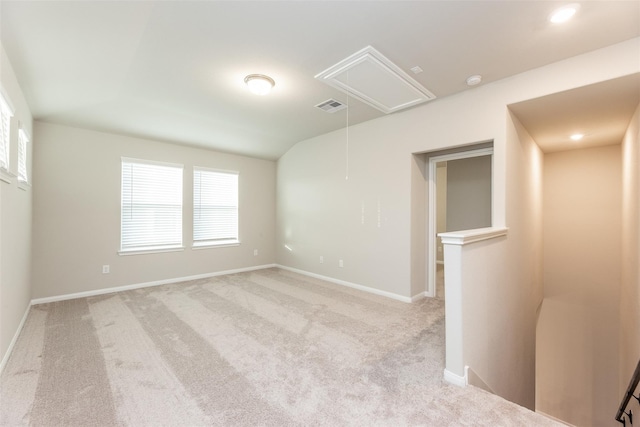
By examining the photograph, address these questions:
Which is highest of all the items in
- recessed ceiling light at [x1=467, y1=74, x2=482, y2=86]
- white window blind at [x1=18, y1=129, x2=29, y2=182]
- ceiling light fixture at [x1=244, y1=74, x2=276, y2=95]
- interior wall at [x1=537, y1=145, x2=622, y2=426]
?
recessed ceiling light at [x1=467, y1=74, x2=482, y2=86]

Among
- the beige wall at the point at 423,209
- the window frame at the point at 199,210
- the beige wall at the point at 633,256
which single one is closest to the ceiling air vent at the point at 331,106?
the beige wall at the point at 423,209

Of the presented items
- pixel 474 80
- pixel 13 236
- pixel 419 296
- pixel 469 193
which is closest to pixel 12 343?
pixel 13 236

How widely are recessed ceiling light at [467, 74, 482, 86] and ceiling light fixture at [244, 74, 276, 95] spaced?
7.22 feet

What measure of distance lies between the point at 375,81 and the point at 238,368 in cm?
314

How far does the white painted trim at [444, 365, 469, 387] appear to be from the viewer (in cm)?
198

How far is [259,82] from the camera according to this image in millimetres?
2869

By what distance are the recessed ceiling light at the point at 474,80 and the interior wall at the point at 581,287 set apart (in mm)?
3302

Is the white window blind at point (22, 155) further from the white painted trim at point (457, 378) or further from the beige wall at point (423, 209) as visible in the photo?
the white painted trim at point (457, 378)

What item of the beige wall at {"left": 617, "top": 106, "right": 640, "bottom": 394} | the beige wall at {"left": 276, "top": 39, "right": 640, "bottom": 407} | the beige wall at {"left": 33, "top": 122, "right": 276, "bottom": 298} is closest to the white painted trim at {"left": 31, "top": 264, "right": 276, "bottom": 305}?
the beige wall at {"left": 33, "top": 122, "right": 276, "bottom": 298}

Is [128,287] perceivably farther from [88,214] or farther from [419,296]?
[419,296]

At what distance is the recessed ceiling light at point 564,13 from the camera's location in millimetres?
1897

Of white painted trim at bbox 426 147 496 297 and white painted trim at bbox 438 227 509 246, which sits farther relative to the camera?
white painted trim at bbox 426 147 496 297

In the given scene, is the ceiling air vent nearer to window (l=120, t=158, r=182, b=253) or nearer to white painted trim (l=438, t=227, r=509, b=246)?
white painted trim (l=438, t=227, r=509, b=246)

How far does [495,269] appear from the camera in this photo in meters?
2.67
